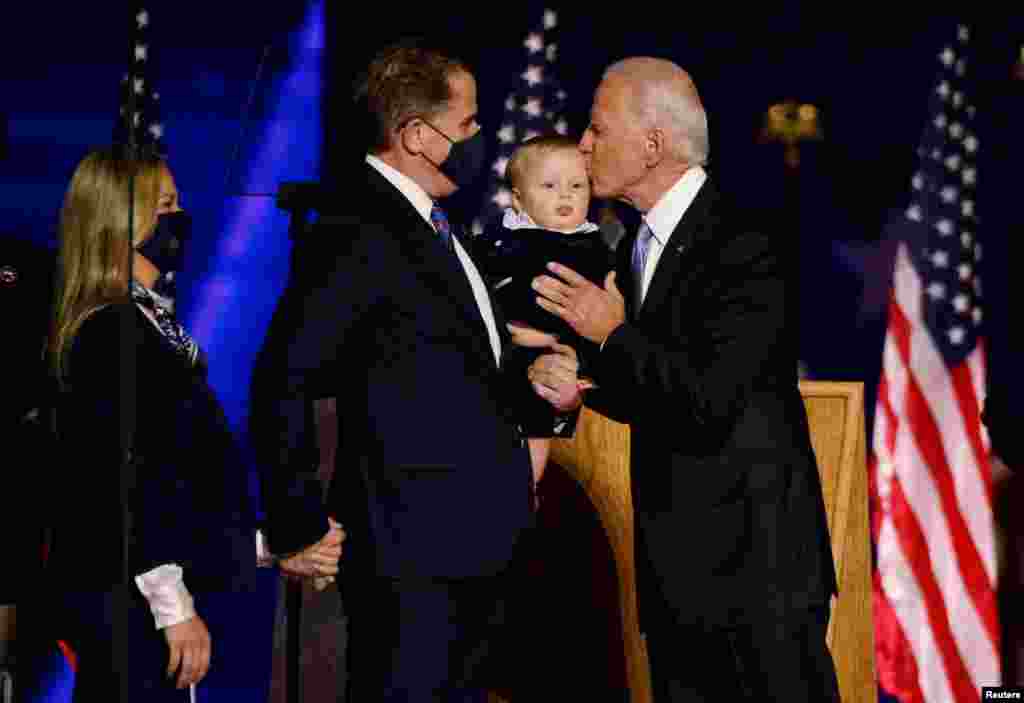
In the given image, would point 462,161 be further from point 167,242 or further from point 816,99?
point 816,99

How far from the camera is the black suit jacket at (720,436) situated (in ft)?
7.90

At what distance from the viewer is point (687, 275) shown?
2484 mm

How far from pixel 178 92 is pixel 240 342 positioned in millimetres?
638

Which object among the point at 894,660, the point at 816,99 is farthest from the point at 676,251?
the point at 816,99

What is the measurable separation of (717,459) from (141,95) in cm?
112

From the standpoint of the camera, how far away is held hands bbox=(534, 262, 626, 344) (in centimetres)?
246

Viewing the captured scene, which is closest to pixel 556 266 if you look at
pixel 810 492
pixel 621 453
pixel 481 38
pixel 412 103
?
pixel 412 103

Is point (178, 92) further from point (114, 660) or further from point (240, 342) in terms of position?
point (114, 660)

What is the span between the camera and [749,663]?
2490 millimetres

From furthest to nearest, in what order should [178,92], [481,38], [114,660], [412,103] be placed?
[481,38] → [178,92] → [412,103] → [114,660]

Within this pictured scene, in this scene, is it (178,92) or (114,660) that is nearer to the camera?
(114,660)

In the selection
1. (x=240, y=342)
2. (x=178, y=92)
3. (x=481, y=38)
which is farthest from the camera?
(x=481, y=38)

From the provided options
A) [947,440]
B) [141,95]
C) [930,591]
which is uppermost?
[141,95]

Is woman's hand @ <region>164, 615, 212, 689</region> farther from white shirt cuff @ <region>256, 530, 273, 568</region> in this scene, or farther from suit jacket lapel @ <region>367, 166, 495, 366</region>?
suit jacket lapel @ <region>367, 166, 495, 366</region>
